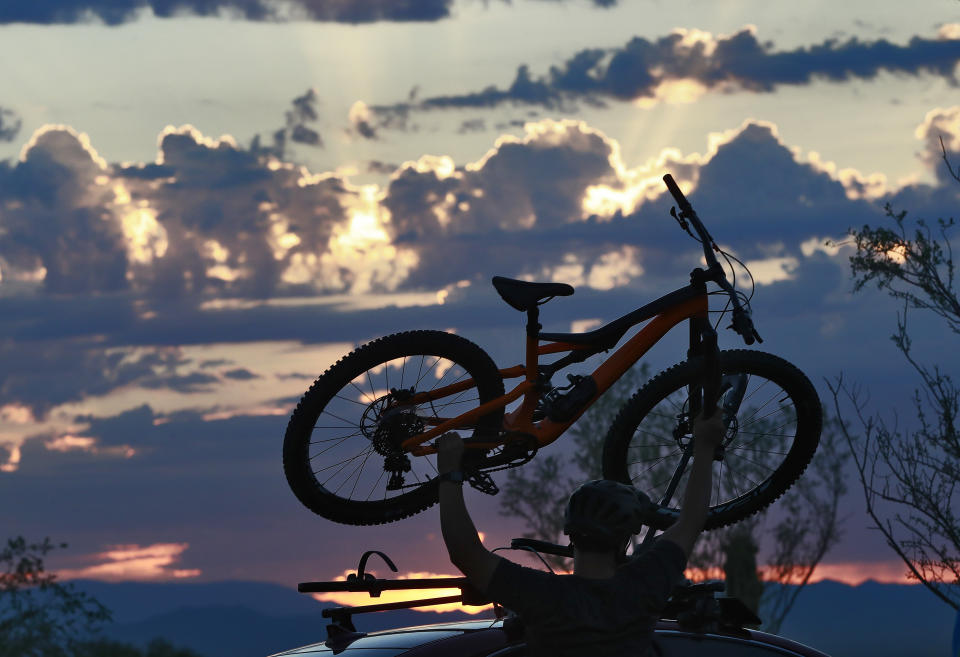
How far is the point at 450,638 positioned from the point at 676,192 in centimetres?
306

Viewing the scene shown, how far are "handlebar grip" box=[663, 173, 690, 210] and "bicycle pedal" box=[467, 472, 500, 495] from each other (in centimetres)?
177

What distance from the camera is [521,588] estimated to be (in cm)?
333

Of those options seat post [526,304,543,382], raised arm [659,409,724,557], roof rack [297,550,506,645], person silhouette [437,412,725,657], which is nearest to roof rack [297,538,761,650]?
roof rack [297,550,506,645]

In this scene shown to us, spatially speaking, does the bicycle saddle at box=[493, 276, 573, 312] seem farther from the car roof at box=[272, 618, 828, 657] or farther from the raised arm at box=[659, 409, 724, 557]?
the raised arm at box=[659, 409, 724, 557]

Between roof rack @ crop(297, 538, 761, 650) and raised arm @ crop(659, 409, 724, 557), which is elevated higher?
raised arm @ crop(659, 409, 724, 557)

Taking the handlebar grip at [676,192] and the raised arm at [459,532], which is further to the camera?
the handlebar grip at [676,192]

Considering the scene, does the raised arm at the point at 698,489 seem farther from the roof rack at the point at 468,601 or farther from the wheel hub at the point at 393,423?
the wheel hub at the point at 393,423

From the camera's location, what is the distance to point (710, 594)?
437 cm

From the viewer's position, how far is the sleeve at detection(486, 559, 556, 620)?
332 cm

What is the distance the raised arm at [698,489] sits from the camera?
373 cm

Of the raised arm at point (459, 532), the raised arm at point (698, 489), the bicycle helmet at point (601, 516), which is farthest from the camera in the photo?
the raised arm at point (698, 489)

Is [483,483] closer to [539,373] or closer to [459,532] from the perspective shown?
[539,373]

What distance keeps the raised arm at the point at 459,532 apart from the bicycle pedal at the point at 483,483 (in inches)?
97.0

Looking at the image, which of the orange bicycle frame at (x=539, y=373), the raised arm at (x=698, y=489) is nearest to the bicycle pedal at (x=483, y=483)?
the orange bicycle frame at (x=539, y=373)
